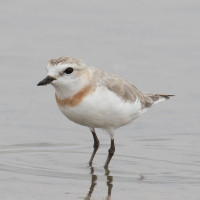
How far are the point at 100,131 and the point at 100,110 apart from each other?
6.47ft

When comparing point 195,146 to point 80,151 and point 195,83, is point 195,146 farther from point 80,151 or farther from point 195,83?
point 195,83

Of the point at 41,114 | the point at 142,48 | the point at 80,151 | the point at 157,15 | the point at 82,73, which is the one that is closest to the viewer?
the point at 82,73

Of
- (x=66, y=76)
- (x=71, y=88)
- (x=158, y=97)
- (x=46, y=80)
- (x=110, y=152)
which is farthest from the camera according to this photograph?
(x=158, y=97)

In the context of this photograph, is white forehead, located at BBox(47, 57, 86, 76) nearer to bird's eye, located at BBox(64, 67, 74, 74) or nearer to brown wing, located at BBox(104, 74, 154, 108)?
bird's eye, located at BBox(64, 67, 74, 74)

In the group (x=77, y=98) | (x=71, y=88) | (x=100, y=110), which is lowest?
→ (x=100, y=110)

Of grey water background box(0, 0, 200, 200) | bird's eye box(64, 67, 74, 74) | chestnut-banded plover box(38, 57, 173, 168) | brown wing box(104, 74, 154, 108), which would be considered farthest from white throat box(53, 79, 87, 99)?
grey water background box(0, 0, 200, 200)

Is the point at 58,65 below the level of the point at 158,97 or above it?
above

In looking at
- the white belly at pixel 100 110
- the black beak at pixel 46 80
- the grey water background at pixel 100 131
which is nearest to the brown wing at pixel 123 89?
the white belly at pixel 100 110

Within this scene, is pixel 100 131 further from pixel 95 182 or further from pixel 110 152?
pixel 95 182

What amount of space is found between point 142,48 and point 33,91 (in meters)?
2.30

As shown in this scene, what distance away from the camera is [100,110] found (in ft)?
30.1

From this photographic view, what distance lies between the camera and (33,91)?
12125 millimetres

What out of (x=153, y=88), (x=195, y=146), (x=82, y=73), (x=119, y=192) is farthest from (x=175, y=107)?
(x=119, y=192)

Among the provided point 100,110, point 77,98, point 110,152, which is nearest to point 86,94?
point 77,98
